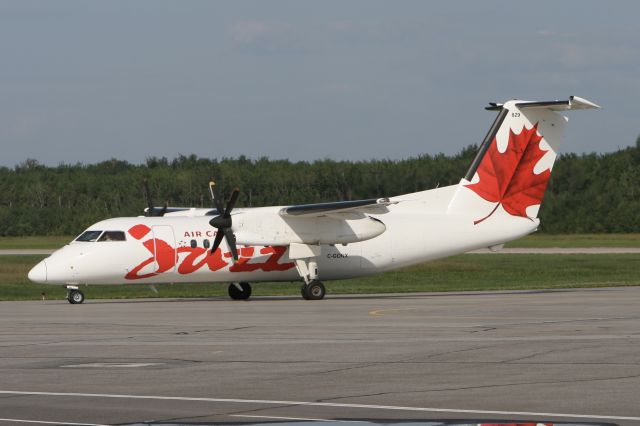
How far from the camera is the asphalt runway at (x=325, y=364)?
1188 centimetres

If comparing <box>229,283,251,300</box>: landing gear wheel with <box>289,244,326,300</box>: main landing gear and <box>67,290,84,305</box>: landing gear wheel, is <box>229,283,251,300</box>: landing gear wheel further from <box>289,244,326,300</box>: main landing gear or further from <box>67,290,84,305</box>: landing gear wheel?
<box>67,290,84,305</box>: landing gear wheel

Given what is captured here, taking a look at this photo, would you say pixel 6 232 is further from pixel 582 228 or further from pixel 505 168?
pixel 505 168

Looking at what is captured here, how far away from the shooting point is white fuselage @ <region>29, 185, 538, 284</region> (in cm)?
3200

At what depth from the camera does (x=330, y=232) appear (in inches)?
1293

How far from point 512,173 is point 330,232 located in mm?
6266

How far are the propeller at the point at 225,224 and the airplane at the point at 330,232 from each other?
31mm

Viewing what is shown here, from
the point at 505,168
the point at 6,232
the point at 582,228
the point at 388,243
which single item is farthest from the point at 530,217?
the point at 6,232

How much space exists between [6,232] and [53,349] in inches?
3061

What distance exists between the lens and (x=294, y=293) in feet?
135

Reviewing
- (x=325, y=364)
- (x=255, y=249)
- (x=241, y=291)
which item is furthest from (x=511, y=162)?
(x=325, y=364)

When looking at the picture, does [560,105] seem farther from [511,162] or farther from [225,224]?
[225,224]

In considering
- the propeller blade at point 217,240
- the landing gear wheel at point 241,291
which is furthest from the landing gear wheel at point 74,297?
the landing gear wheel at point 241,291

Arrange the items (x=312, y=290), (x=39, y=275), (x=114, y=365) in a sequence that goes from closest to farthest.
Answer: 1. (x=114, y=365)
2. (x=39, y=275)
3. (x=312, y=290)

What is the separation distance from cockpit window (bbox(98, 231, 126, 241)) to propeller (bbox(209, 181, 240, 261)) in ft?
8.71
